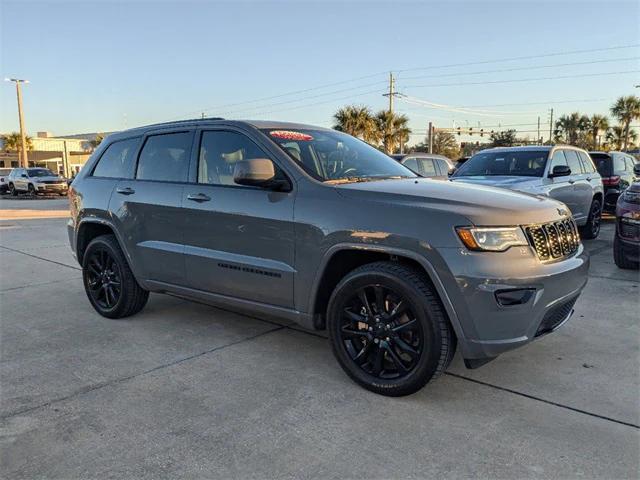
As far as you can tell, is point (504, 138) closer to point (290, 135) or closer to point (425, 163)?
point (425, 163)

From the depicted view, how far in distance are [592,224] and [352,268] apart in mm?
7944

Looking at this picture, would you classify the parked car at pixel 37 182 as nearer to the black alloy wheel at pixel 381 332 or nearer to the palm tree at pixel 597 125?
the black alloy wheel at pixel 381 332

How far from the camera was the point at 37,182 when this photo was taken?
29.1 meters

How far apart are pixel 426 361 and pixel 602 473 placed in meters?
1.02

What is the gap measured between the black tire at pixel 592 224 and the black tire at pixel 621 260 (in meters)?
2.99

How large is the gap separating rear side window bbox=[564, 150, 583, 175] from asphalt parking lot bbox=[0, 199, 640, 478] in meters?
5.20

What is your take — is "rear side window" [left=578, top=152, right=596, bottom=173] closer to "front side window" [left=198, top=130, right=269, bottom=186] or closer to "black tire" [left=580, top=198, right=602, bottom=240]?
"black tire" [left=580, top=198, right=602, bottom=240]

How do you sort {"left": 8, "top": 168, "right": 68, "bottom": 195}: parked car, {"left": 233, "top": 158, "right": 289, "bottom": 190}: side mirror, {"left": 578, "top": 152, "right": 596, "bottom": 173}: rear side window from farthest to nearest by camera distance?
{"left": 8, "top": 168, "right": 68, "bottom": 195}: parked car, {"left": 578, "top": 152, "right": 596, "bottom": 173}: rear side window, {"left": 233, "top": 158, "right": 289, "bottom": 190}: side mirror

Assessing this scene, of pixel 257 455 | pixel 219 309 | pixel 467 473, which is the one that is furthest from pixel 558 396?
pixel 219 309

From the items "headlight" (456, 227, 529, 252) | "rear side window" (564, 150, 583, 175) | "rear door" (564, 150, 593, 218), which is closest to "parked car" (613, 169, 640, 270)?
"rear door" (564, 150, 593, 218)

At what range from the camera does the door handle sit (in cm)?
411

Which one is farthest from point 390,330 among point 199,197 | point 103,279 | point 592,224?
point 592,224

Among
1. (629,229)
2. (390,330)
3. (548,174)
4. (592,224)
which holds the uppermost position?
(548,174)

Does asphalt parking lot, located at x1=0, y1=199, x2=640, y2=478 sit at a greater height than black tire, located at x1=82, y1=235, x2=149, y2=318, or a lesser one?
lesser
